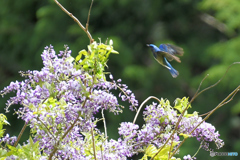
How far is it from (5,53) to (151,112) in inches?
177

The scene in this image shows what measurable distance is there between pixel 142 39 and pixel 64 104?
12.9 ft

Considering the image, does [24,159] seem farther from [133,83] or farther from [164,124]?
[133,83]

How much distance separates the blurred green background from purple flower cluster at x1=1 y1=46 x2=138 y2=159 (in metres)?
3.16

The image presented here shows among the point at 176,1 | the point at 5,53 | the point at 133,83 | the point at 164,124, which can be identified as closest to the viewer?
the point at 164,124

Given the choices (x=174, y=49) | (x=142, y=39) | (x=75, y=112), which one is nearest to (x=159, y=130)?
(x=75, y=112)

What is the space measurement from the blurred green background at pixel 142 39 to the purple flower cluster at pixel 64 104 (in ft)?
10.4

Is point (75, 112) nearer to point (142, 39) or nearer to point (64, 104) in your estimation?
point (64, 104)

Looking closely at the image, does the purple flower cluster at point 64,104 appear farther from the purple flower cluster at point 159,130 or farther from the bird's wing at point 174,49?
the bird's wing at point 174,49

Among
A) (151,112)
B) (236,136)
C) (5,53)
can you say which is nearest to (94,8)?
(5,53)

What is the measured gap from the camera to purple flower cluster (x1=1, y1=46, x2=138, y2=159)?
607mm

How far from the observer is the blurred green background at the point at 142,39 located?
13.3ft

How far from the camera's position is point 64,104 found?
0.62 meters

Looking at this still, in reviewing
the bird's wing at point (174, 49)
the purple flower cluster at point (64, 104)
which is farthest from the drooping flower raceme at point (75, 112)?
the bird's wing at point (174, 49)

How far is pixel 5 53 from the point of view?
4980 millimetres
